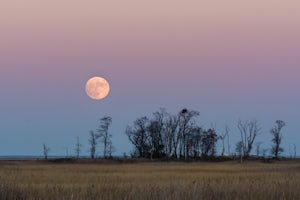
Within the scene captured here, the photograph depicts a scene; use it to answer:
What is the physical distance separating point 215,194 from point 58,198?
475cm

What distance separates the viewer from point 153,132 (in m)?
102

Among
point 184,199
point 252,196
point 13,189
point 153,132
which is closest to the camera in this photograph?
Result: point 184,199

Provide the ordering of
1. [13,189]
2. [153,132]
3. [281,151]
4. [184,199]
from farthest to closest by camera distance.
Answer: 1. [281,151]
2. [153,132]
3. [13,189]
4. [184,199]

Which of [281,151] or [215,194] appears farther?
[281,151]

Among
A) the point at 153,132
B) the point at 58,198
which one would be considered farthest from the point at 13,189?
the point at 153,132

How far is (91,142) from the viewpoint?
340 feet

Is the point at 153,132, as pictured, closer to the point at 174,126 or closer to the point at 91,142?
the point at 174,126

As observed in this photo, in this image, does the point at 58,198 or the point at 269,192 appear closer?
the point at 58,198

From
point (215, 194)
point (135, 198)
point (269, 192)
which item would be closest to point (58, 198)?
point (135, 198)

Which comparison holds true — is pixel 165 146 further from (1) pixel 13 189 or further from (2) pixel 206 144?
(1) pixel 13 189

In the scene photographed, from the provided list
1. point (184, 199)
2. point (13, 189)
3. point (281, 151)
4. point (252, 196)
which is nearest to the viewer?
point (184, 199)

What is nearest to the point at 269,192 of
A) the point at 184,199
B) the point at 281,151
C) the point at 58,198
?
the point at 184,199

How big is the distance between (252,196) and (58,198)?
541cm

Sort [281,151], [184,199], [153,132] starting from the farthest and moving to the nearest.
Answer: [281,151] < [153,132] < [184,199]
